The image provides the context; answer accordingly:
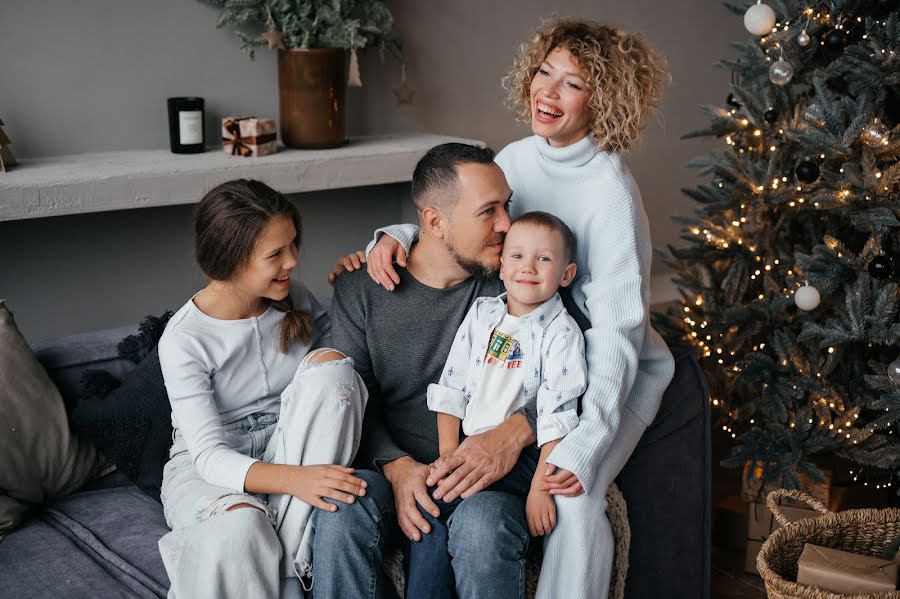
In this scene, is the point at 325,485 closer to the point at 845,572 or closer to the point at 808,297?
the point at 845,572

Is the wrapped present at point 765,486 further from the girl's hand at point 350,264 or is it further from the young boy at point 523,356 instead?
the girl's hand at point 350,264

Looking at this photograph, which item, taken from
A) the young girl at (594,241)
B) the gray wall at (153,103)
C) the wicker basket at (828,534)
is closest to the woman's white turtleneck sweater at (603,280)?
the young girl at (594,241)

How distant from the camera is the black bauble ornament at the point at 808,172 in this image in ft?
8.16

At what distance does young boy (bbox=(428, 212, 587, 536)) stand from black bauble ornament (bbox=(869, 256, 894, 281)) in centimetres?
90

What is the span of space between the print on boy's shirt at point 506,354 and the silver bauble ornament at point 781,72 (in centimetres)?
110

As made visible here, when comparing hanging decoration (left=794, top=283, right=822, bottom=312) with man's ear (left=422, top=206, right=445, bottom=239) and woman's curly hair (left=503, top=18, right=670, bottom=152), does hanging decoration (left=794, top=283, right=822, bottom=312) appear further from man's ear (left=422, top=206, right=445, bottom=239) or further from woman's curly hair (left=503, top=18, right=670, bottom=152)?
man's ear (left=422, top=206, right=445, bottom=239)

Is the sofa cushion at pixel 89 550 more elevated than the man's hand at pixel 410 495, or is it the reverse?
the man's hand at pixel 410 495

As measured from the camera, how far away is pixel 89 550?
6.43 feet

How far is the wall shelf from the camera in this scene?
96.2 inches

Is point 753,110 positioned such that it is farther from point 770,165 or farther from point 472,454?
point 472,454

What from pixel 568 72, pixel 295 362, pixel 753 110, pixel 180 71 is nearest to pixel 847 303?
pixel 753 110

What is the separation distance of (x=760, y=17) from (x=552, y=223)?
101cm

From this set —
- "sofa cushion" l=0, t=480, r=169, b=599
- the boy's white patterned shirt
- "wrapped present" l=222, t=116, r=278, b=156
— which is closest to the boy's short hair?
the boy's white patterned shirt

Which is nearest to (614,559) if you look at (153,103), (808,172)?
(808,172)
